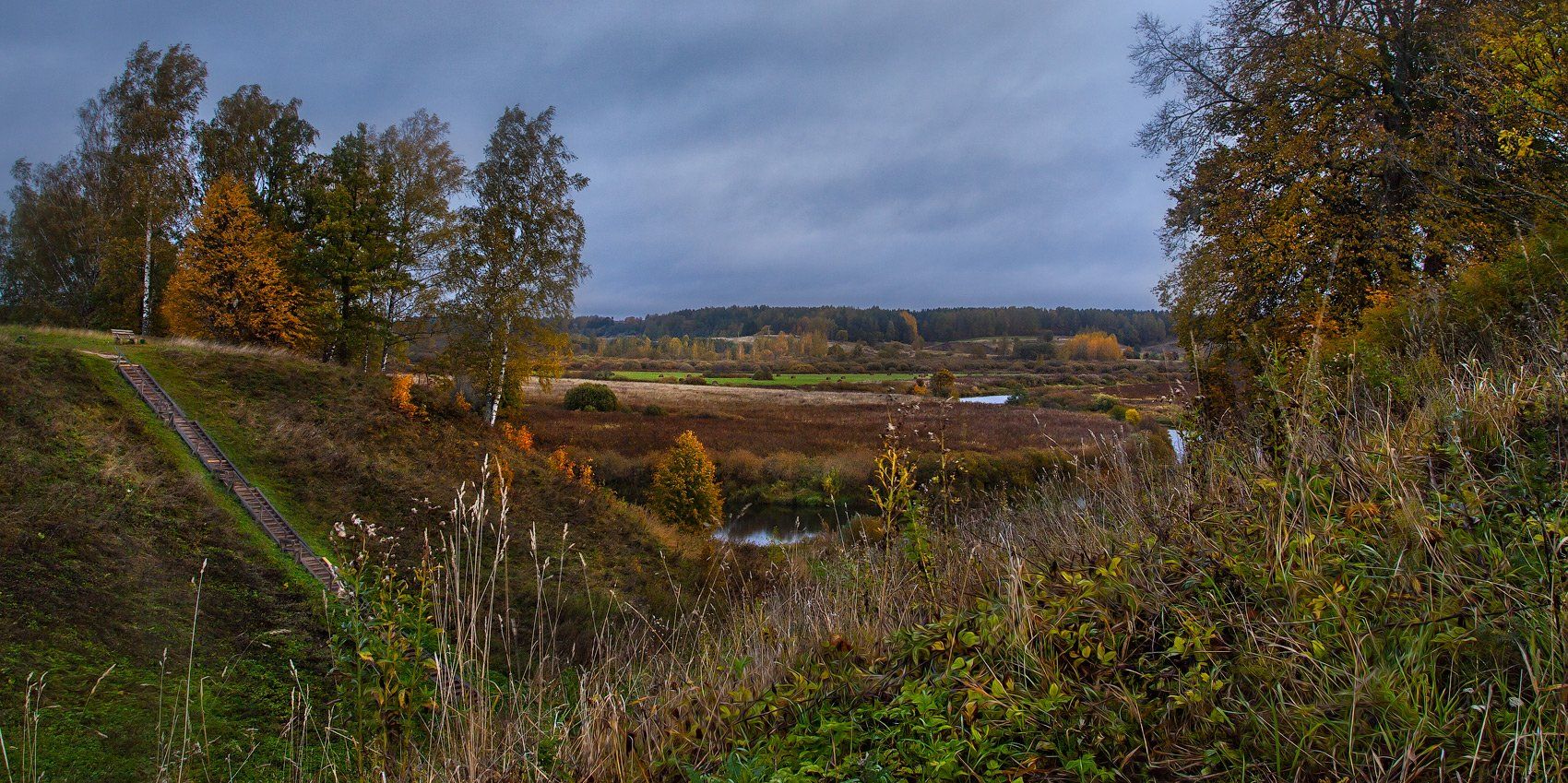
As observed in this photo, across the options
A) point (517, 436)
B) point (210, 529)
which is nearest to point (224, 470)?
point (210, 529)

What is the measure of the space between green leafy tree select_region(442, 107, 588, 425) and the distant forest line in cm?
8124

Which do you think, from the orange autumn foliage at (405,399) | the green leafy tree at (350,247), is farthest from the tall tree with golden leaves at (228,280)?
the orange autumn foliage at (405,399)

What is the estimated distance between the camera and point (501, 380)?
860 inches

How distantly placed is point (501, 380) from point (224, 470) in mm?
9112

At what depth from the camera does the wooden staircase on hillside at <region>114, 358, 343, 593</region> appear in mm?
11016

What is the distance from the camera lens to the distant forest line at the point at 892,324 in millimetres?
109125

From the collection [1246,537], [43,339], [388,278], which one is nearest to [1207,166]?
[1246,537]

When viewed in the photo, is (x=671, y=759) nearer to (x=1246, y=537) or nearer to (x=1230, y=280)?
(x=1246, y=537)

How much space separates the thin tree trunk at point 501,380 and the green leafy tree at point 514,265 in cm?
3

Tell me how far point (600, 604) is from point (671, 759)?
10.8 metres

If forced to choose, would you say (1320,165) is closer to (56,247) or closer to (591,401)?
(591,401)

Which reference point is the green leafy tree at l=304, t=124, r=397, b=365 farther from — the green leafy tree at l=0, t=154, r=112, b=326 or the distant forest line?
the distant forest line

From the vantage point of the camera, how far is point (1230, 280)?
42.3 ft

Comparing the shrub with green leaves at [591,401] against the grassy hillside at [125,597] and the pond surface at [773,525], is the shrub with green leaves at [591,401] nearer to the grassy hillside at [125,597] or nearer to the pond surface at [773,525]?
the pond surface at [773,525]
